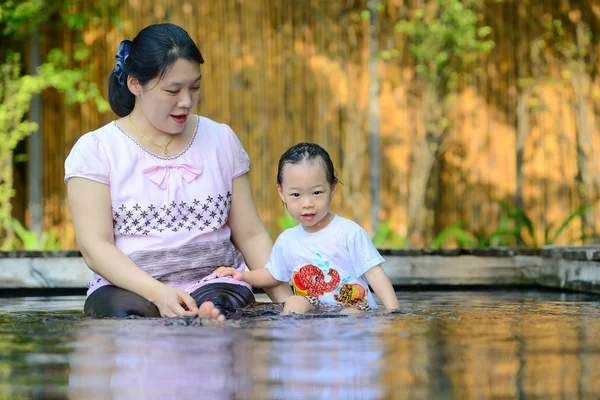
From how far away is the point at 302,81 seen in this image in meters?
8.76

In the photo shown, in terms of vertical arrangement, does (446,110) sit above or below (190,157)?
above

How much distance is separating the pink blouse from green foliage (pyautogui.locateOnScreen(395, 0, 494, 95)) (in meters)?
4.87

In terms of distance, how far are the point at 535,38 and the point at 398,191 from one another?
68.8 inches

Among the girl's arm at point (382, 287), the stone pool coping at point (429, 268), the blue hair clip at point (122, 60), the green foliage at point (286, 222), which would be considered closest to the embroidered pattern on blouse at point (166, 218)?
the blue hair clip at point (122, 60)

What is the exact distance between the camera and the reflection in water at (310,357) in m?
2.02

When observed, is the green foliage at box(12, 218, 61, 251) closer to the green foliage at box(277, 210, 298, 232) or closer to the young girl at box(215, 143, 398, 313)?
the green foliage at box(277, 210, 298, 232)

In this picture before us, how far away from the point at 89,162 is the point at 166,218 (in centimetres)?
35

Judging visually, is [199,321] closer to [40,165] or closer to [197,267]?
[197,267]

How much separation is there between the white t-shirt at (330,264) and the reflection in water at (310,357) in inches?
10.0

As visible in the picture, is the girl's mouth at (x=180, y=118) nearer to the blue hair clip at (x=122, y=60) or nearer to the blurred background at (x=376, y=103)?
the blue hair clip at (x=122, y=60)

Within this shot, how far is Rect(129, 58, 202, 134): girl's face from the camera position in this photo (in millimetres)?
3689

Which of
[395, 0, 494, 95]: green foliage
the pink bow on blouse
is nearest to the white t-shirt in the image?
the pink bow on blouse

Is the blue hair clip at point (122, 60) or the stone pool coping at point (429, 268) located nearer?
Answer: the blue hair clip at point (122, 60)

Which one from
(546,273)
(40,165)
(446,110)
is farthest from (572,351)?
(40,165)
